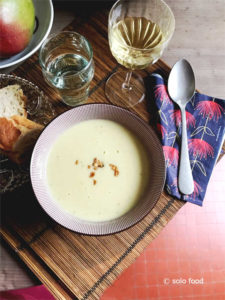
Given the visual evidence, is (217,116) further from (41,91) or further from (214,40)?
(41,91)

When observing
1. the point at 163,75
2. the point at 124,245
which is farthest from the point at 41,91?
the point at 124,245

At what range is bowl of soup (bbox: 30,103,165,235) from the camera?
31.6 inches

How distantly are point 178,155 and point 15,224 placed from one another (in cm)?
44

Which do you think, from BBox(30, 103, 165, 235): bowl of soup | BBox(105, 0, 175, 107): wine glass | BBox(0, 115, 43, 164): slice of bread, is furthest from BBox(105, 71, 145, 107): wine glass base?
BBox(0, 115, 43, 164): slice of bread

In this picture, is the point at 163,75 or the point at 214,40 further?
the point at 214,40

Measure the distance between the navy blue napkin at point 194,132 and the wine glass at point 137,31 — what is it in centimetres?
6

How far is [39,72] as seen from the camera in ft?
3.27

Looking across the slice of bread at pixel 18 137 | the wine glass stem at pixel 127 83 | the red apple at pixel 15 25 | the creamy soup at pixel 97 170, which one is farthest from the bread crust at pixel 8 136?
the wine glass stem at pixel 127 83

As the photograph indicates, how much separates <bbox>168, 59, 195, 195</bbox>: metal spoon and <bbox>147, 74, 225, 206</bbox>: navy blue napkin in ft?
0.04

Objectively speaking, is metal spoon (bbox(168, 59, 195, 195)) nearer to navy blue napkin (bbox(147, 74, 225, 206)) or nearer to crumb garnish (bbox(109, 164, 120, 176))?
navy blue napkin (bbox(147, 74, 225, 206))

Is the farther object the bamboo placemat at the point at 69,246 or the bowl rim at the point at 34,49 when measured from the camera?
the bowl rim at the point at 34,49

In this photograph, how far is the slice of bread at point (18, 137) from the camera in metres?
0.87

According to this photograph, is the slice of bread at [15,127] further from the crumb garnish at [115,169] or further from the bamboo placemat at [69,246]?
the crumb garnish at [115,169]

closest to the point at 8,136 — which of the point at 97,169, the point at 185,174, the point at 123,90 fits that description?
the point at 97,169
